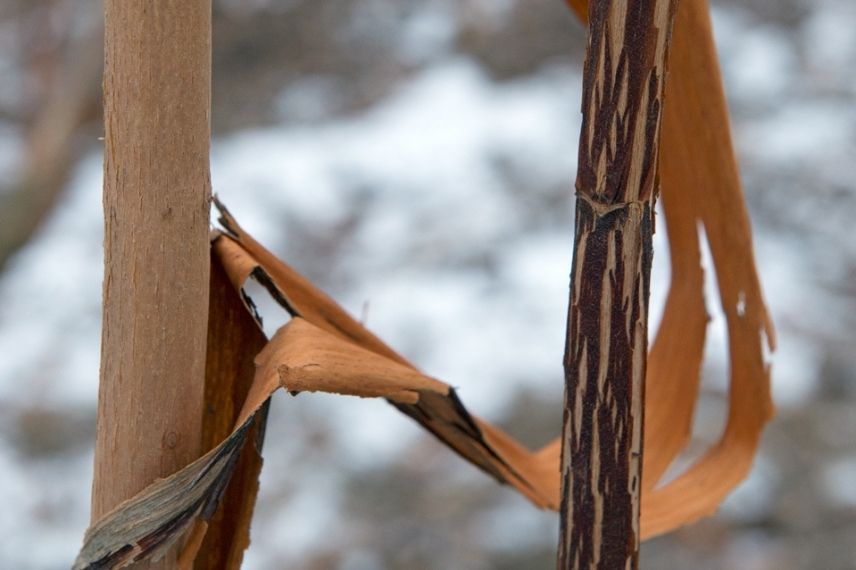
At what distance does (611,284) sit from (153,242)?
0.11 m

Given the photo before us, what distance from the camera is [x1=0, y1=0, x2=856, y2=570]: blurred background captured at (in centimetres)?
106

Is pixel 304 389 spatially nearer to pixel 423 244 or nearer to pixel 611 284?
pixel 611 284

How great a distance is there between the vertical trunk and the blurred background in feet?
2.50

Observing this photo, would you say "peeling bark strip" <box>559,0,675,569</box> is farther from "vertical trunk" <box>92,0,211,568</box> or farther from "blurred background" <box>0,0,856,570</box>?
"blurred background" <box>0,0,856,570</box>

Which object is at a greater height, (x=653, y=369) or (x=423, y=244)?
(x=423, y=244)

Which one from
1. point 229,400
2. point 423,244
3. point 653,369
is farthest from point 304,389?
point 423,244

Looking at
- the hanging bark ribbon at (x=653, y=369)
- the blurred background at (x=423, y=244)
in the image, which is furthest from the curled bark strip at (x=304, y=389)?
the blurred background at (x=423, y=244)

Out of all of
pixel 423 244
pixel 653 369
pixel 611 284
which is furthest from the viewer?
pixel 423 244

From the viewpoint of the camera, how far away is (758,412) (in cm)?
35

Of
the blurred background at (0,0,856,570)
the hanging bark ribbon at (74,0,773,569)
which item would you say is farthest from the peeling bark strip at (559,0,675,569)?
the blurred background at (0,0,856,570)

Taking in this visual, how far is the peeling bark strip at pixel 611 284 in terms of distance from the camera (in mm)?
234

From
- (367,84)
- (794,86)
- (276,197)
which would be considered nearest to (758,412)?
(276,197)

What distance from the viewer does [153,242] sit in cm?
25

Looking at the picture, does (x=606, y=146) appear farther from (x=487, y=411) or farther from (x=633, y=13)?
(x=487, y=411)
